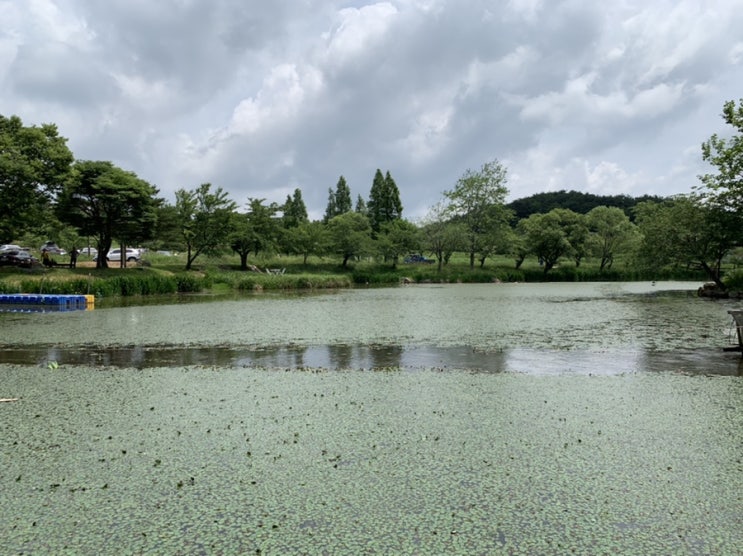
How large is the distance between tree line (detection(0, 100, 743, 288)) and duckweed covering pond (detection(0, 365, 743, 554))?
22671 mm

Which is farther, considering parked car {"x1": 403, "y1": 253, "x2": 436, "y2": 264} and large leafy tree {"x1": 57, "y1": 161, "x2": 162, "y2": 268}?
parked car {"x1": 403, "y1": 253, "x2": 436, "y2": 264}

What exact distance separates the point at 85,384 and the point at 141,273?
90.9ft

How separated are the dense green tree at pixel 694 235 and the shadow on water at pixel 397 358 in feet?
63.6

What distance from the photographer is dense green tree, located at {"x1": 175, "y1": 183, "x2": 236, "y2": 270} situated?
37875 mm

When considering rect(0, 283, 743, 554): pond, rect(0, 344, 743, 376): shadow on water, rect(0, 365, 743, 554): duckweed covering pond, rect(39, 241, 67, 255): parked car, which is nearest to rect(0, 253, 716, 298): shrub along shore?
rect(39, 241, 67, 255): parked car

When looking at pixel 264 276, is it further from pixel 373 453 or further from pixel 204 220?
pixel 373 453

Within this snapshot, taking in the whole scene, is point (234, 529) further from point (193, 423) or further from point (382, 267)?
point (382, 267)

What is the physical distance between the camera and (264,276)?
33.1 m

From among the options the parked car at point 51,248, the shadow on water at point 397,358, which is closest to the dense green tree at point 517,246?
the parked car at point 51,248

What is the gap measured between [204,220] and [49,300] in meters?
19.3

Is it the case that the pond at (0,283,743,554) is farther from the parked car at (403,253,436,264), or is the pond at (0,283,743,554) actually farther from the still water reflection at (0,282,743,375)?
the parked car at (403,253,436,264)

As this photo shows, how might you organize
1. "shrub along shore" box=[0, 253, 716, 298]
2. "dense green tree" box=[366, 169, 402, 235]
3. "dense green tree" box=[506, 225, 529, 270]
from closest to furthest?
"shrub along shore" box=[0, 253, 716, 298] < "dense green tree" box=[506, 225, 529, 270] < "dense green tree" box=[366, 169, 402, 235]

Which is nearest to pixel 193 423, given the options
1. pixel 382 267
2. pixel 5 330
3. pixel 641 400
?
pixel 641 400

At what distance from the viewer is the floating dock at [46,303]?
18.3 metres
